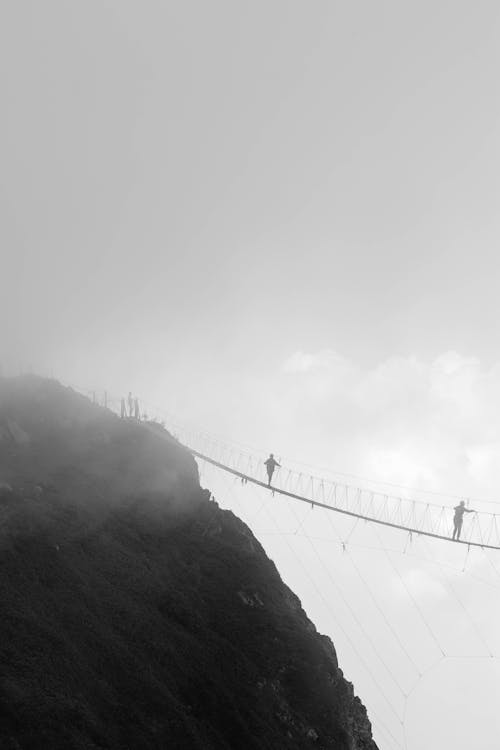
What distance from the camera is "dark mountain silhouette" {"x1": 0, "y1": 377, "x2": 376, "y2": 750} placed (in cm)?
1784

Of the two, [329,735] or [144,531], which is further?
[144,531]

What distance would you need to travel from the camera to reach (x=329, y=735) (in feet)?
80.5

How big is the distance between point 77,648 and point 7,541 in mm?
6434

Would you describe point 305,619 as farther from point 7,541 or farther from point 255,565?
point 7,541

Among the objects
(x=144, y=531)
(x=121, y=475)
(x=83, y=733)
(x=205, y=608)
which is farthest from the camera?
(x=121, y=475)

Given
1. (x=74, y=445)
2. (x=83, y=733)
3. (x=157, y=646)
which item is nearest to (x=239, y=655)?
(x=157, y=646)

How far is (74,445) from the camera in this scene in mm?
37312

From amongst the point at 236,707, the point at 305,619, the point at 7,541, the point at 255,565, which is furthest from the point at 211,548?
the point at 7,541

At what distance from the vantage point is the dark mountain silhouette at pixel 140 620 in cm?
1784

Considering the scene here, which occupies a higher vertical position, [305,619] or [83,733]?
[305,619]

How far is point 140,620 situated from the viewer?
23234 mm

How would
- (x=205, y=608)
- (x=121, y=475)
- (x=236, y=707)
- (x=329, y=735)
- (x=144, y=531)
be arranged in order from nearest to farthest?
1. (x=236, y=707)
2. (x=329, y=735)
3. (x=205, y=608)
4. (x=144, y=531)
5. (x=121, y=475)

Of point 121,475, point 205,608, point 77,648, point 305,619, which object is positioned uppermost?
point 121,475

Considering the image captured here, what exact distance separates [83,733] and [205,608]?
1098 centimetres
